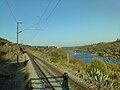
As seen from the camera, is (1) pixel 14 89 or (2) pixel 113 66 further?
(2) pixel 113 66

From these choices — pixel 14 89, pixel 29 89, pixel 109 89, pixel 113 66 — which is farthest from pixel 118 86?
pixel 113 66

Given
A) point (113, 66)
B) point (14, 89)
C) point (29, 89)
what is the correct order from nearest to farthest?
point (29, 89), point (14, 89), point (113, 66)

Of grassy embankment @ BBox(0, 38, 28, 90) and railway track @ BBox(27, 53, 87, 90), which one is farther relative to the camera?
grassy embankment @ BBox(0, 38, 28, 90)

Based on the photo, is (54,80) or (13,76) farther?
(13,76)

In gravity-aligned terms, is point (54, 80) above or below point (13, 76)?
above

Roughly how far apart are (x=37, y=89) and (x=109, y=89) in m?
4.58

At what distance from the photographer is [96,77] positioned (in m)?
18.3

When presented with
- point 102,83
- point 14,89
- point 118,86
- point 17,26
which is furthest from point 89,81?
point 17,26

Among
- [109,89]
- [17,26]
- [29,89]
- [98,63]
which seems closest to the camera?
[109,89]

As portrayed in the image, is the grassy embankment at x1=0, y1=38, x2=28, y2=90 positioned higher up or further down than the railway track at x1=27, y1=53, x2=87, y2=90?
further down

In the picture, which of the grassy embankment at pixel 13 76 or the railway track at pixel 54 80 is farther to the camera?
the grassy embankment at pixel 13 76

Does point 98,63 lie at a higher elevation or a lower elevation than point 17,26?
lower

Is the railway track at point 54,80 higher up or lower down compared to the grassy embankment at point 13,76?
higher up

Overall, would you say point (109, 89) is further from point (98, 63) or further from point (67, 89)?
point (98, 63)
